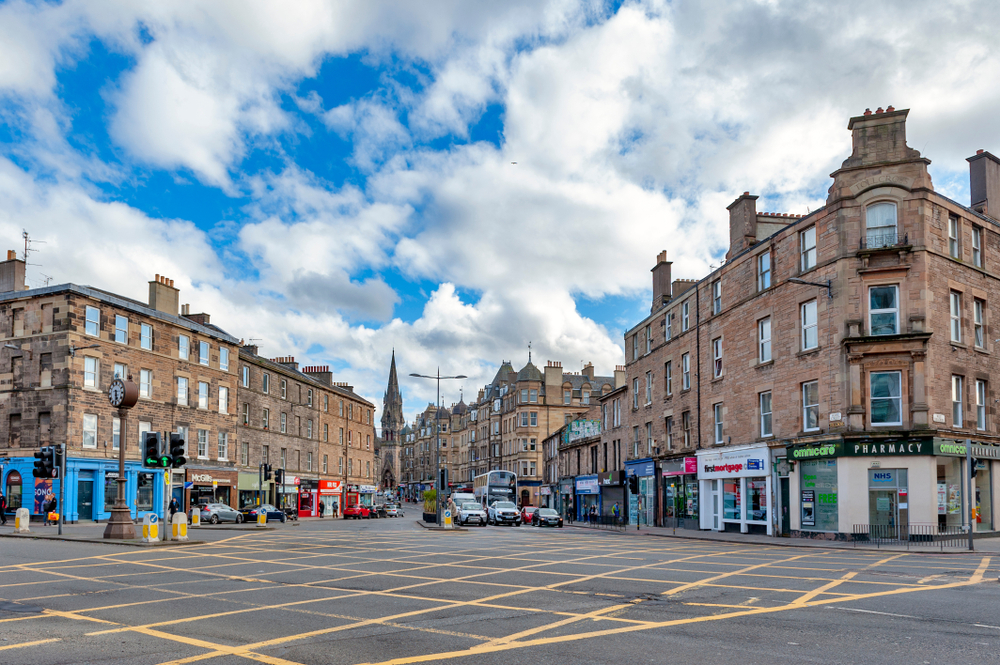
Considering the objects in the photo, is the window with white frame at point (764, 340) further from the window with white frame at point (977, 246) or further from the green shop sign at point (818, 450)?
the window with white frame at point (977, 246)

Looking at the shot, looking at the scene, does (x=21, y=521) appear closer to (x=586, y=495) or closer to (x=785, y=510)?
(x=785, y=510)

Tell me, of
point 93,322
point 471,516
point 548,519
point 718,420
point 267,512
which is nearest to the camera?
point 718,420

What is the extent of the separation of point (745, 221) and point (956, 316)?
34.5 feet

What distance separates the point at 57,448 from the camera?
27547 mm

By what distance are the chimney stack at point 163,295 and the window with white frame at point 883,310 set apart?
40.3m

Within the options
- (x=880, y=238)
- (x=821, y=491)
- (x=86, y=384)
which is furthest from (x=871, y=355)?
(x=86, y=384)

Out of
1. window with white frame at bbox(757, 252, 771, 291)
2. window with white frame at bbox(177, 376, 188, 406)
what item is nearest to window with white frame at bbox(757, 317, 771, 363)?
window with white frame at bbox(757, 252, 771, 291)

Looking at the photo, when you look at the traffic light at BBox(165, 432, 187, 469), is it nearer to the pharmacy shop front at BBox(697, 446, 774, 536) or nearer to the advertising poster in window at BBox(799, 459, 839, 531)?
the advertising poster in window at BBox(799, 459, 839, 531)

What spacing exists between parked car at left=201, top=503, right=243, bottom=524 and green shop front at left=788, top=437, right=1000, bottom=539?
1252 inches

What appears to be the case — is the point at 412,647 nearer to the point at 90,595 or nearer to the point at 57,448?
the point at 90,595

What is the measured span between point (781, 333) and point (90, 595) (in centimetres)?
2831

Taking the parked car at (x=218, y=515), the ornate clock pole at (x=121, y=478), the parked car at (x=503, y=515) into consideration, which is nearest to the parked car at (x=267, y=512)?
the parked car at (x=218, y=515)

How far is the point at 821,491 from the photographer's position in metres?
30.8

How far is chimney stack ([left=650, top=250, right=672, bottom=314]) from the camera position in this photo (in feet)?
159
